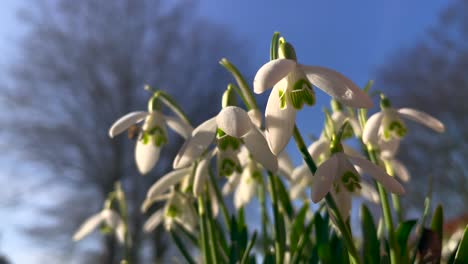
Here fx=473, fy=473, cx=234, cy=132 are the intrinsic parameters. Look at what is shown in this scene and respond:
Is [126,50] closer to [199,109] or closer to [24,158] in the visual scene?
[199,109]

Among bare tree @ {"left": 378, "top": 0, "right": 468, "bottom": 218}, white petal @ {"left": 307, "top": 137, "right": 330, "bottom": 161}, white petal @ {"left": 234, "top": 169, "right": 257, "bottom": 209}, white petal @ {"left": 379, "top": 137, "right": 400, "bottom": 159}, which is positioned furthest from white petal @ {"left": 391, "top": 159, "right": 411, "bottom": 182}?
bare tree @ {"left": 378, "top": 0, "right": 468, "bottom": 218}

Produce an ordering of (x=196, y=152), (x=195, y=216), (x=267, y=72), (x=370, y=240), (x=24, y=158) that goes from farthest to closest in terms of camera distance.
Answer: (x=24, y=158), (x=195, y=216), (x=370, y=240), (x=196, y=152), (x=267, y=72)

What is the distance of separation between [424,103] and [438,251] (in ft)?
26.1

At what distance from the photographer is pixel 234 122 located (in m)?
0.57

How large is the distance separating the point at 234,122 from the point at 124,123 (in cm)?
30

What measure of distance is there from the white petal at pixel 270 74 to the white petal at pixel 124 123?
13.7 inches

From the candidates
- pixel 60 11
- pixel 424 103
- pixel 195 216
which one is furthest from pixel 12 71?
pixel 195 216

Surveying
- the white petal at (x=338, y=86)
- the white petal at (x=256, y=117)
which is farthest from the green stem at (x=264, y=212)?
the white petal at (x=338, y=86)

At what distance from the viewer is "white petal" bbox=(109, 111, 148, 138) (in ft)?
2.55

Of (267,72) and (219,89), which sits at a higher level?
(219,89)

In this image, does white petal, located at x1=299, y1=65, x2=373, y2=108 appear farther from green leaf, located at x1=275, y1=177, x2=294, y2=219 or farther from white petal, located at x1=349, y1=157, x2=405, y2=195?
green leaf, located at x1=275, y1=177, x2=294, y2=219

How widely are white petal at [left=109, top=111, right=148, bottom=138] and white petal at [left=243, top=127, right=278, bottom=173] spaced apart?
0.83ft

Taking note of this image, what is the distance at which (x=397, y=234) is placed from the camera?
744 millimetres

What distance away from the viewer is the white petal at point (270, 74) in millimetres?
495
